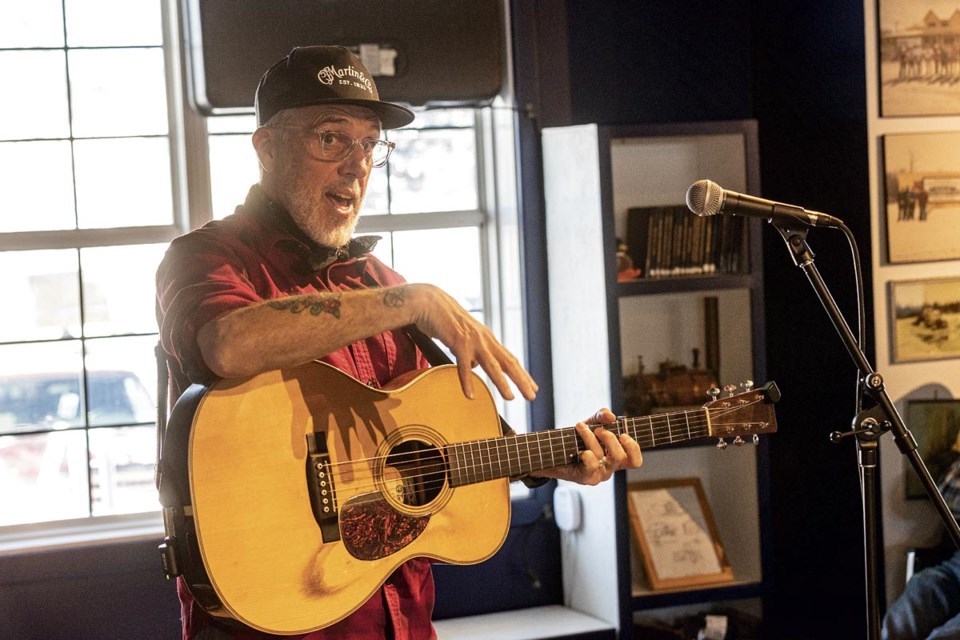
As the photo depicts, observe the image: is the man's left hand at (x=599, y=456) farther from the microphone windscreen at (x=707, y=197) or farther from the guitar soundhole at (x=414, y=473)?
the microphone windscreen at (x=707, y=197)

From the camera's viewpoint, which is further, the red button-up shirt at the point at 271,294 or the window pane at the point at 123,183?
the window pane at the point at 123,183

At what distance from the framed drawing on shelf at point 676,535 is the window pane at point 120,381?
1.52 meters

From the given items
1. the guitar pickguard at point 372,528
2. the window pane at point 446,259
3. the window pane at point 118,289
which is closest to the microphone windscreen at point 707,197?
the guitar pickguard at point 372,528

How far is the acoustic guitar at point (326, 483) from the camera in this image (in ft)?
5.41

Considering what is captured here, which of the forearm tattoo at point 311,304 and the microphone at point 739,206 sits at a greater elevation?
the microphone at point 739,206

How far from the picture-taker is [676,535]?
3.23 metres

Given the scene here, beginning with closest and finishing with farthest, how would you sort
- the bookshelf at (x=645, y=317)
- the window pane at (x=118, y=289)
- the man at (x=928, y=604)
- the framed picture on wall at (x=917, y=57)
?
the man at (x=928, y=604)
the bookshelf at (x=645, y=317)
the window pane at (x=118, y=289)
the framed picture on wall at (x=917, y=57)

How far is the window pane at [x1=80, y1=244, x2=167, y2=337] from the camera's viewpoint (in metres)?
3.24

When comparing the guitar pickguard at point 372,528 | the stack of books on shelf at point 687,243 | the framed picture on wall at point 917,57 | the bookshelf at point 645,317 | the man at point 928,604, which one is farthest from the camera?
the framed picture on wall at point 917,57

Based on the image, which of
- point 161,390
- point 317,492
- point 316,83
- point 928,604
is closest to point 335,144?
point 316,83

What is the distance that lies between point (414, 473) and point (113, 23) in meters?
2.08

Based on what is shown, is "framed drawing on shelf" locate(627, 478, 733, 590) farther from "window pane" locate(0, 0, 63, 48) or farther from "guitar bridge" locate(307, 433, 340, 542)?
"window pane" locate(0, 0, 63, 48)

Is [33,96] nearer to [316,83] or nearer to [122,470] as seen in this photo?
[122,470]

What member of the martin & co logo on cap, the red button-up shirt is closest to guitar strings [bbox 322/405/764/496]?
the red button-up shirt
